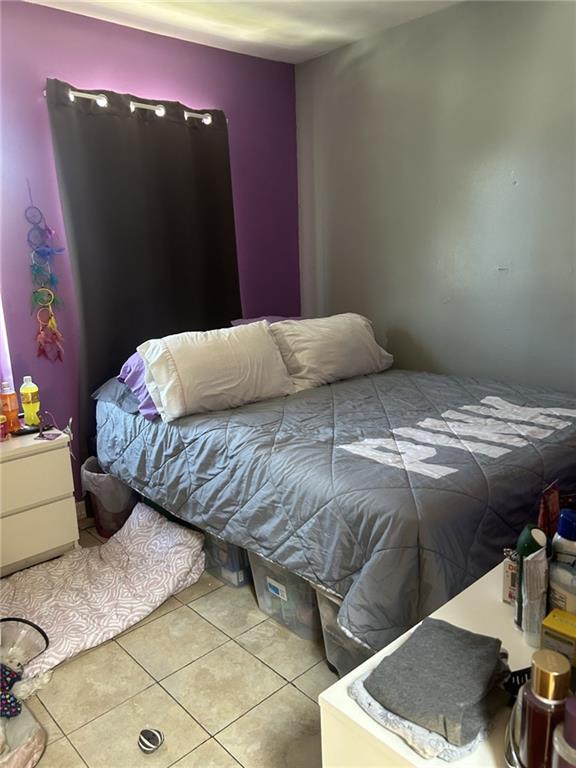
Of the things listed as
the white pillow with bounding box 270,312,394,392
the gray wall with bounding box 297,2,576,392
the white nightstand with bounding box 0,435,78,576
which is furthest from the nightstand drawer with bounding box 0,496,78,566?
the gray wall with bounding box 297,2,576,392

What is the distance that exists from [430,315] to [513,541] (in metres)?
1.71

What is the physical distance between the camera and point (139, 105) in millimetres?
2811

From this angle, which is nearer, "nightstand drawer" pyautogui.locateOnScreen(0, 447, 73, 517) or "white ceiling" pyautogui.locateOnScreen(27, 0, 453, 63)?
"nightstand drawer" pyautogui.locateOnScreen(0, 447, 73, 517)

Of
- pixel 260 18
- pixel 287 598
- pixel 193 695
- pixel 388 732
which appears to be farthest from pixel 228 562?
pixel 260 18

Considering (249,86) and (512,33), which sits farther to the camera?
(249,86)

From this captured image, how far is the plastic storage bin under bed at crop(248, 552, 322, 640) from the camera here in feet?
6.36

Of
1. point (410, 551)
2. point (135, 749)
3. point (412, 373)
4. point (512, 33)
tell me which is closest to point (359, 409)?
point (412, 373)

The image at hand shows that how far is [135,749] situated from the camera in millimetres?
1561

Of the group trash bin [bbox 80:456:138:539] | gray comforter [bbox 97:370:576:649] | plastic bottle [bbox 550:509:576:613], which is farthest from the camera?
trash bin [bbox 80:456:138:539]

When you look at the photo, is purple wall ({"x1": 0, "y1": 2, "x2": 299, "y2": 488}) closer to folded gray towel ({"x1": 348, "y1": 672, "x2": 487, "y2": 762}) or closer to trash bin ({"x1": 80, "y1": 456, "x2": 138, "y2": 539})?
trash bin ({"x1": 80, "y1": 456, "x2": 138, "y2": 539})

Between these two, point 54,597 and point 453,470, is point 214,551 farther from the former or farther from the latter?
point 453,470

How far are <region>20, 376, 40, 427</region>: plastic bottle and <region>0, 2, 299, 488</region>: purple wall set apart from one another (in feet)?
0.39

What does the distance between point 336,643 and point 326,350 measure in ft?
4.71

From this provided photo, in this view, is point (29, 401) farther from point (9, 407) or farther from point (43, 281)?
point (43, 281)
